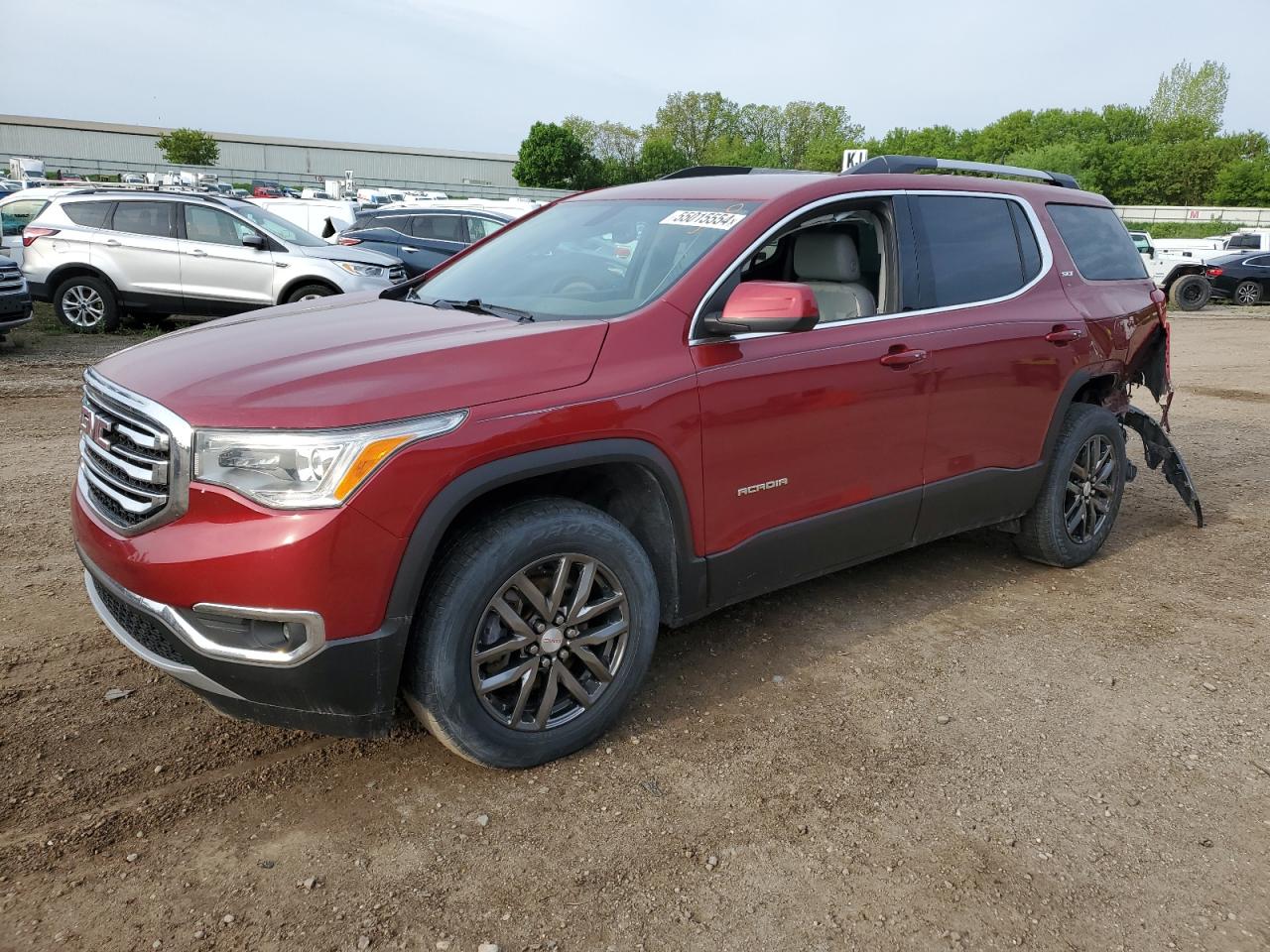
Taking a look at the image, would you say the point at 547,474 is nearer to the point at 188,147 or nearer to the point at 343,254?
the point at 343,254

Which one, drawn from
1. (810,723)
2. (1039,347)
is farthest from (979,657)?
(1039,347)

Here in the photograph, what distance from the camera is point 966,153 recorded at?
112 meters

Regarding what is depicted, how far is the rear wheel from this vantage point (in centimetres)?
2148

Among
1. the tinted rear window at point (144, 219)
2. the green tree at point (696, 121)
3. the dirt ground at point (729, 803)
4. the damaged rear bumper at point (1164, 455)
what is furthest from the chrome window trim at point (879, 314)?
the green tree at point (696, 121)

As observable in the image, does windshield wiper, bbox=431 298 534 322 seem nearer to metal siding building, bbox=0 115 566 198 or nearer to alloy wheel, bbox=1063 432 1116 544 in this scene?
alloy wheel, bbox=1063 432 1116 544

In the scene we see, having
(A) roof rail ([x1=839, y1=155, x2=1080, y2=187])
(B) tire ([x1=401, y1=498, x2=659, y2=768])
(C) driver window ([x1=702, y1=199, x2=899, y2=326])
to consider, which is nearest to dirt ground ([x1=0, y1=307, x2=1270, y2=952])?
(B) tire ([x1=401, y1=498, x2=659, y2=768])

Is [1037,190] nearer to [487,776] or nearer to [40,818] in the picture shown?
[487,776]

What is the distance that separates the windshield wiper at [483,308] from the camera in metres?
3.36

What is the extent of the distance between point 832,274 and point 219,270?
30.1 feet

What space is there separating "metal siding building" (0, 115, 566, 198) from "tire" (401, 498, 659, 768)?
80.0 metres

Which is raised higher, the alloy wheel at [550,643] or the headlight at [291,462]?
the headlight at [291,462]

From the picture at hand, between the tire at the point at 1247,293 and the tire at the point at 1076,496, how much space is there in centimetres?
2008

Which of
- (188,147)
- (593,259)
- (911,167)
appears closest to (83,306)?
(593,259)

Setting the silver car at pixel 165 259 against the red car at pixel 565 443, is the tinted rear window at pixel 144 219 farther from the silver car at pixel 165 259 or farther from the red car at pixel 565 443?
the red car at pixel 565 443
